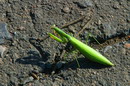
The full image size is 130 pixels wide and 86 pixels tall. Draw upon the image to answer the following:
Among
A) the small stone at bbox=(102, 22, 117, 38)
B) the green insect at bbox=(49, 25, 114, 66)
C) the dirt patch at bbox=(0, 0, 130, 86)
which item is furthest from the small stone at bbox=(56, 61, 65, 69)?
the small stone at bbox=(102, 22, 117, 38)

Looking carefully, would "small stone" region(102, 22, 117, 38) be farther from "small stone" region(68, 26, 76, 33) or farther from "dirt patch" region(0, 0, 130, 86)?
"small stone" region(68, 26, 76, 33)

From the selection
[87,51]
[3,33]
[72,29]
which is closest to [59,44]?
[72,29]

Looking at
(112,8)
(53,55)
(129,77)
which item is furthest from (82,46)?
(112,8)

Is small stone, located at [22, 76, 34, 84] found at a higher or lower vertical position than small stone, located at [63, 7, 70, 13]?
lower

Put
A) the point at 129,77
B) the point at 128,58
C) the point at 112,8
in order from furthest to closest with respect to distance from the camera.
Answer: the point at 112,8 < the point at 128,58 < the point at 129,77

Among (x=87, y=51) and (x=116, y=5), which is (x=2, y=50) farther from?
(x=116, y=5)

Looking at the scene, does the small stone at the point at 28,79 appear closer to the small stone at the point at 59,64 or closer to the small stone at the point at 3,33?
the small stone at the point at 59,64

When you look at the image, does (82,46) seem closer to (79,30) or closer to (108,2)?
(79,30)

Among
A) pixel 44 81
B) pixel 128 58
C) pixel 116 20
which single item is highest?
pixel 116 20

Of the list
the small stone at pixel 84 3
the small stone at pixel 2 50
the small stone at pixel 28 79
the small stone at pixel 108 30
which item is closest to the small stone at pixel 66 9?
the small stone at pixel 84 3

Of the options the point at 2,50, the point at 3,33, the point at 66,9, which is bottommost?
the point at 2,50

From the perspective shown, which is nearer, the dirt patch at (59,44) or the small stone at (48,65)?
the dirt patch at (59,44)
